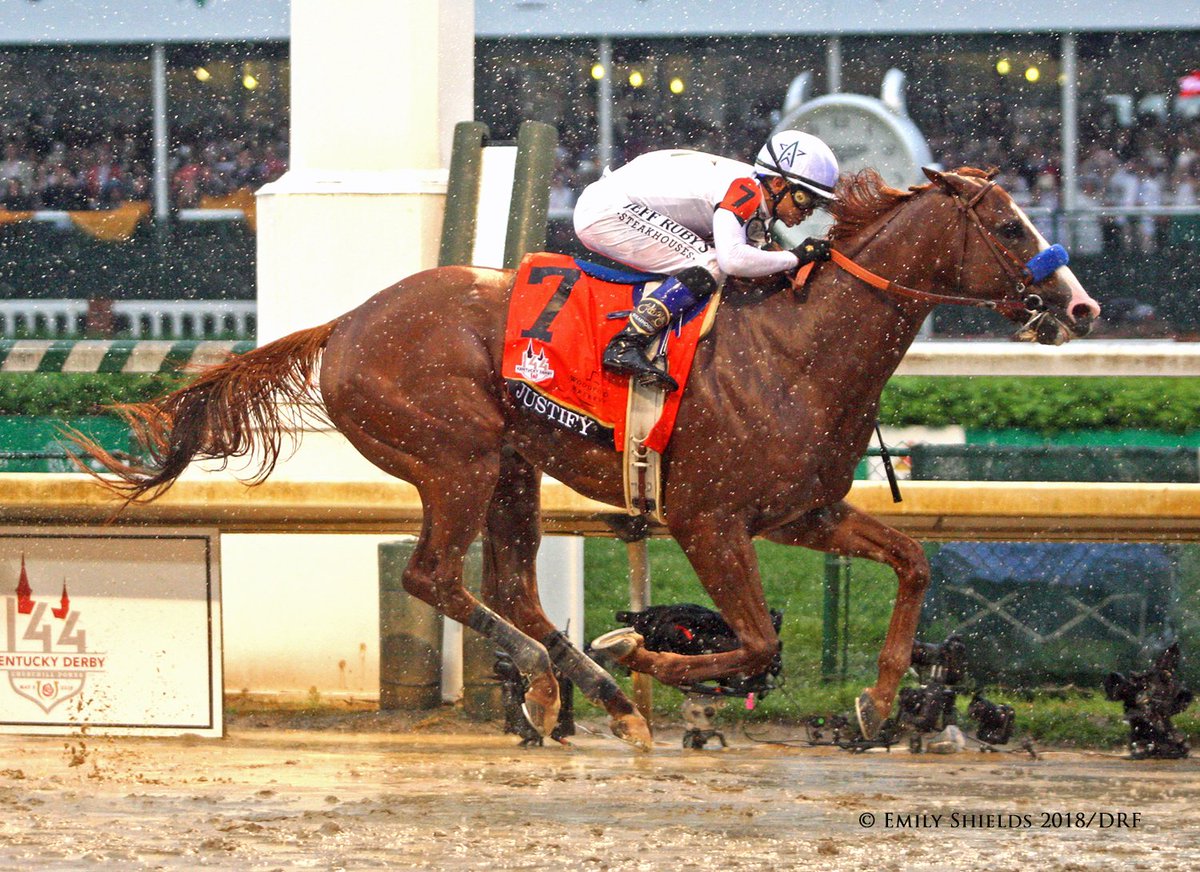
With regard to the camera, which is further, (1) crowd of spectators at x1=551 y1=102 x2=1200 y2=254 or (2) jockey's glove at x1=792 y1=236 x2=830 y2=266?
(1) crowd of spectators at x1=551 y1=102 x2=1200 y2=254

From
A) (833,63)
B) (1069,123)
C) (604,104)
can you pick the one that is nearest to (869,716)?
(604,104)

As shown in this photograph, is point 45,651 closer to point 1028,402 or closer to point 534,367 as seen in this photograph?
point 534,367

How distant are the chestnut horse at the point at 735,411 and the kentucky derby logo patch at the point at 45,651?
179 cm

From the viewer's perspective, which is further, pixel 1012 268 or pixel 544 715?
pixel 544 715

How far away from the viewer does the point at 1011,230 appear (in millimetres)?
4961

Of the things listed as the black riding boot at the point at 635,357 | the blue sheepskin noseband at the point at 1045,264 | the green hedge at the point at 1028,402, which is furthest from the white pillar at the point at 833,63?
the black riding boot at the point at 635,357

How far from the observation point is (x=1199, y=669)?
22.4 feet

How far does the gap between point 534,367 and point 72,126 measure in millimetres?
12848

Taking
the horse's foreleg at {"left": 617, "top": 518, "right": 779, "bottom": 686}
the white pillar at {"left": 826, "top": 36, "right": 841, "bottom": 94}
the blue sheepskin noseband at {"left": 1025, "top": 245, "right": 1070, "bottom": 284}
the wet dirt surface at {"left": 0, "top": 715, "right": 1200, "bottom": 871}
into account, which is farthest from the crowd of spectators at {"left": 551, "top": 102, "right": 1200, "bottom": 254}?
the horse's foreleg at {"left": 617, "top": 518, "right": 779, "bottom": 686}

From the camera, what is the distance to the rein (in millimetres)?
4926

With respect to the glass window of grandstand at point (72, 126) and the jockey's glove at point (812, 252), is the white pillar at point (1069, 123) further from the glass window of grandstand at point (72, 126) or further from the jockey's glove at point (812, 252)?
the jockey's glove at point (812, 252)

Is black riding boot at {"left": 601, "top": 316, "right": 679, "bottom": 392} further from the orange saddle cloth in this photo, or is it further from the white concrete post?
the white concrete post

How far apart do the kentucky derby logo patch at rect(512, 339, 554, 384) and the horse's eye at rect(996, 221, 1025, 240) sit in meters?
1.40

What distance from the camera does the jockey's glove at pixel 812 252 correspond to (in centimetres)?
508
